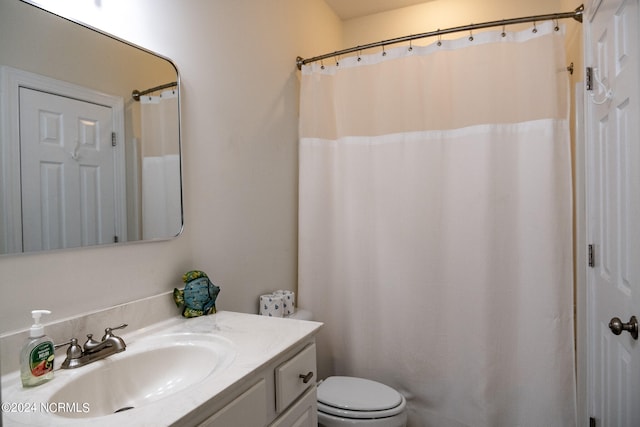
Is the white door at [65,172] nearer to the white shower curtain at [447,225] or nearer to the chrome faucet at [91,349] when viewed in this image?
the chrome faucet at [91,349]

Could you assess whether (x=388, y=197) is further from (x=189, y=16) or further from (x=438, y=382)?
(x=189, y=16)

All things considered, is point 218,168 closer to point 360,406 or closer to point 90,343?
point 90,343

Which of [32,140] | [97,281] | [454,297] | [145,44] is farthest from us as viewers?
[454,297]

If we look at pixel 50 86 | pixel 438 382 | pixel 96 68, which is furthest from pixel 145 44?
pixel 438 382

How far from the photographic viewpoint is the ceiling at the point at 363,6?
270 centimetres

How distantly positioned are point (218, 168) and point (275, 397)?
971 mm

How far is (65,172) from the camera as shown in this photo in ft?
3.65

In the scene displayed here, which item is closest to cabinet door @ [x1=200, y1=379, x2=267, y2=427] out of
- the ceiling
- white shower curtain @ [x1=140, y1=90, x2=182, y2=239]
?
white shower curtain @ [x1=140, y1=90, x2=182, y2=239]

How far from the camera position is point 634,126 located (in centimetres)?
106

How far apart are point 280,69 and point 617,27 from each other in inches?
59.3

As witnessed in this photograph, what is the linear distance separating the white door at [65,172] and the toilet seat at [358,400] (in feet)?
3.77

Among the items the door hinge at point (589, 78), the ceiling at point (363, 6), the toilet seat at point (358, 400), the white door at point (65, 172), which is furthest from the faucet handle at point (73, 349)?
the ceiling at point (363, 6)

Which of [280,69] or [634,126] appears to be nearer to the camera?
[634,126]

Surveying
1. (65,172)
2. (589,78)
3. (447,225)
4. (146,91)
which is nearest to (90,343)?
(65,172)
